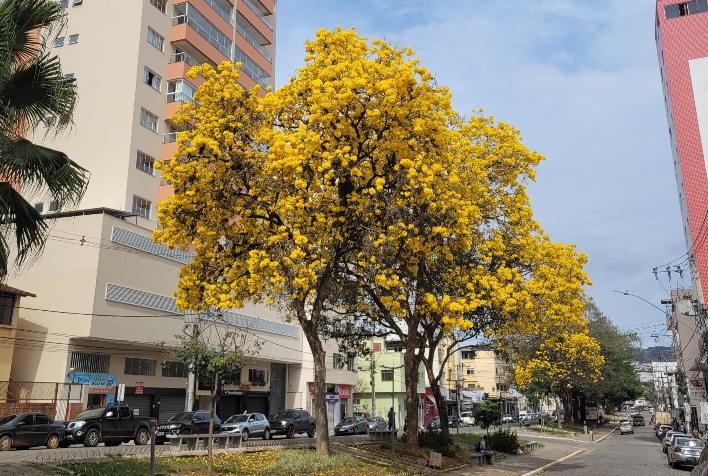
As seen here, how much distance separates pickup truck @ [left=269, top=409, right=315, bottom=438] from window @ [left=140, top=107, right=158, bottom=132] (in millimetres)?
21762

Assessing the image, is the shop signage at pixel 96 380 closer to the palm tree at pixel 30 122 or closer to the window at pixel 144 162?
the window at pixel 144 162

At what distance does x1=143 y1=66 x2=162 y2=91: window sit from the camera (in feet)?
139

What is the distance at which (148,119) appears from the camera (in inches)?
1668

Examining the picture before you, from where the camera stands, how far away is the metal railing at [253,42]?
51.5m

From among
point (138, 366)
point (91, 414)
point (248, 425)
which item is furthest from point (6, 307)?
point (248, 425)

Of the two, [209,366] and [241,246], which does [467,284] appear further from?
[209,366]

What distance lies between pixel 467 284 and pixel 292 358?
113 ft

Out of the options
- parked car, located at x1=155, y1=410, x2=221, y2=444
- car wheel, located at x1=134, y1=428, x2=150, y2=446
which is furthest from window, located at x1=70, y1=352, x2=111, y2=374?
car wheel, located at x1=134, y1=428, x2=150, y2=446

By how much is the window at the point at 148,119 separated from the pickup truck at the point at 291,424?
21.8m

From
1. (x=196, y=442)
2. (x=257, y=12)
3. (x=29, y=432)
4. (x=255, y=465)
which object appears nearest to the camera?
(x=255, y=465)

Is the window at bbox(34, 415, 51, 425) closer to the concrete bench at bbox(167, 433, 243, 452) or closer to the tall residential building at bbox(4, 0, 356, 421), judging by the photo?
the concrete bench at bbox(167, 433, 243, 452)

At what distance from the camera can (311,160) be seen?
53.7 ft

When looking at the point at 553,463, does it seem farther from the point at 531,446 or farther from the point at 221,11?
the point at 221,11

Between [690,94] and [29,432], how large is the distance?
2380 inches
